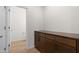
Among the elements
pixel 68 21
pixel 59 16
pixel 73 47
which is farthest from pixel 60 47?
pixel 59 16

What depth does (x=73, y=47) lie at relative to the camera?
6.62 ft

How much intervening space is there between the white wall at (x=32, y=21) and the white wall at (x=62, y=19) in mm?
337

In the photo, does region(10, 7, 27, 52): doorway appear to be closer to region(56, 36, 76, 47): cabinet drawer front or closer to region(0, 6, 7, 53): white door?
region(0, 6, 7, 53): white door

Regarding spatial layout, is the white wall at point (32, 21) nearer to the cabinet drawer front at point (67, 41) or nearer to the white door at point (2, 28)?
the white door at point (2, 28)

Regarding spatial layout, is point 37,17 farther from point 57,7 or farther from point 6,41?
point 6,41

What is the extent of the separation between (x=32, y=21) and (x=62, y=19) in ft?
5.65

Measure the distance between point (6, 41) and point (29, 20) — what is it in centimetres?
176

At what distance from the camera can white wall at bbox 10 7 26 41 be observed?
6.17m

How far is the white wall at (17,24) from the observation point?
20.3ft

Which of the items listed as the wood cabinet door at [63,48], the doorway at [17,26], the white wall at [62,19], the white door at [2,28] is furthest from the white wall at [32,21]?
the wood cabinet door at [63,48]

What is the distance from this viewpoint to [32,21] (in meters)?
4.96

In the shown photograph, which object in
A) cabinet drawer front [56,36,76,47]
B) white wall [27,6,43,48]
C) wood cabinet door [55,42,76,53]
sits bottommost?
wood cabinet door [55,42,76,53]

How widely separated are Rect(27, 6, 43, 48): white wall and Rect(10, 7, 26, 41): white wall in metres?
1.62

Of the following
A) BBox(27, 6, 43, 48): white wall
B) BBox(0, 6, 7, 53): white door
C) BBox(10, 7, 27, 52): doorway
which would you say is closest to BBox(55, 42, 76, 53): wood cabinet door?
BBox(0, 6, 7, 53): white door
